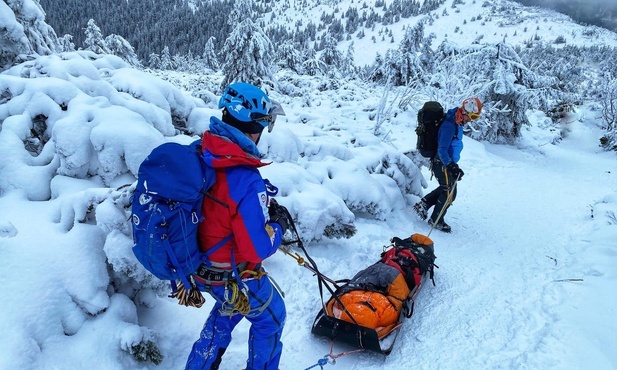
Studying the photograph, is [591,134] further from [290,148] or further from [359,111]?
[290,148]

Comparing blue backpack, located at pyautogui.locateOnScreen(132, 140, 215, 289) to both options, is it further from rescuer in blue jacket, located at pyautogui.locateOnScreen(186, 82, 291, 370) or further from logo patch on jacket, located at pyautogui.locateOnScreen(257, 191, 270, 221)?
logo patch on jacket, located at pyautogui.locateOnScreen(257, 191, 270, 221)

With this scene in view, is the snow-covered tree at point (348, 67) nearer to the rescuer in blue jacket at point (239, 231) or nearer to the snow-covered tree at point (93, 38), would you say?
the snow-covered tree at point (93, 38)

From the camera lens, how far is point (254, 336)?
288cm

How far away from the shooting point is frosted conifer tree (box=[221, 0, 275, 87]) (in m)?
19.5

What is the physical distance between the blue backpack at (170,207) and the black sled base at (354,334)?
1.90 metres

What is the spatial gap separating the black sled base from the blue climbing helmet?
2.26 m

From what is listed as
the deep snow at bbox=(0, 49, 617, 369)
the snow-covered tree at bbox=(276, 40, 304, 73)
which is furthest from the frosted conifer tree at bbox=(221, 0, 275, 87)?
the deep snow at bbox=(0, 49, 617, 369)

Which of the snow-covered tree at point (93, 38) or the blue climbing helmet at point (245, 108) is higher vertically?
the blue climbing helmet at point (245, 108)

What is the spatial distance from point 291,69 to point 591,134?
70.9ft

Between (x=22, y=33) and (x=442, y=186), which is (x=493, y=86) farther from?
(x=22, y=33)

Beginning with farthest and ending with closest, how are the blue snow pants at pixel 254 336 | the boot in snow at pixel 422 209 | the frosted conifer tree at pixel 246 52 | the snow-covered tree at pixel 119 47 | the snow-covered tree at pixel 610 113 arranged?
the snow-covered tree at pixel 119 47 → the frosted conifer tree at pixel 246 52 → the snow-covered tree at pixel 610 113 → the boot in snow at pixel 422 209 → the blue snow pants at pixel 254 336

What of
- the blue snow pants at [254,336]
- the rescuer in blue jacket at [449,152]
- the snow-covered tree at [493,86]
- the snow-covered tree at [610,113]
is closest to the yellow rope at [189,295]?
the blue snow pants at [254,336]

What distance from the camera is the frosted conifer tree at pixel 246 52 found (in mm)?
19547

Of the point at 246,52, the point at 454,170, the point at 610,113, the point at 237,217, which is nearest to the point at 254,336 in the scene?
the point at 237,217
